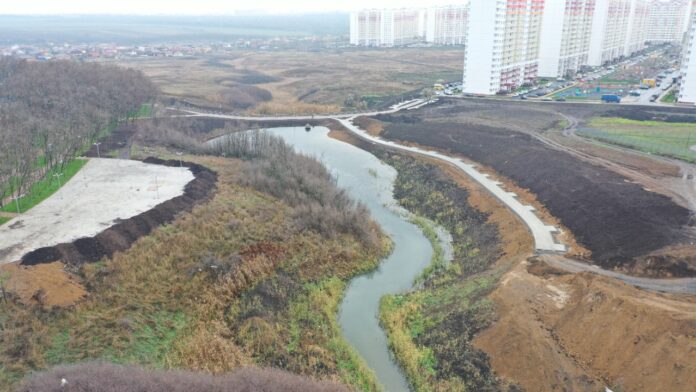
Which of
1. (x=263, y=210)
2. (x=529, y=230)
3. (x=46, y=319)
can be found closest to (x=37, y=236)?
(x=46, y=319)

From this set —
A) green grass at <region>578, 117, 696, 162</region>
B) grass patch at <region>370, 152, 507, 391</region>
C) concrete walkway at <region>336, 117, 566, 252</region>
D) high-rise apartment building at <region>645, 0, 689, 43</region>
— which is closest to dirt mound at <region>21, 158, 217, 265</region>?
grass patch at <region>370, 152, 507, 391</region>

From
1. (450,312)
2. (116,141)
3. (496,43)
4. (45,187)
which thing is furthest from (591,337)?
(496,43)

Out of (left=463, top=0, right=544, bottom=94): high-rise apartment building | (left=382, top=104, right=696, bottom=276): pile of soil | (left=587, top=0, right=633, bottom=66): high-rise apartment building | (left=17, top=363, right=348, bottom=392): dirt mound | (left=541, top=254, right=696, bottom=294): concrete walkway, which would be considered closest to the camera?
(left=17, top=363, right=348, bottom=392): dirt mound

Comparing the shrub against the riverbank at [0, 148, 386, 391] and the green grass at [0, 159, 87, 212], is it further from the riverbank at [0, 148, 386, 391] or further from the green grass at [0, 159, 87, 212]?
the green grass at [0, 159, 87, 212]

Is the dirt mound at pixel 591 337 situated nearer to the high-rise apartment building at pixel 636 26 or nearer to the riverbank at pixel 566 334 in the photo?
the riverbank at pixel 566 334

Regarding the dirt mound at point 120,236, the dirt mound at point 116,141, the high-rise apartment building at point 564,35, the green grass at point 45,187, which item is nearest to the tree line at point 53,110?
the green grass at point 45,187

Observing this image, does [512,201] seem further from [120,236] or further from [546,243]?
[120,236]
